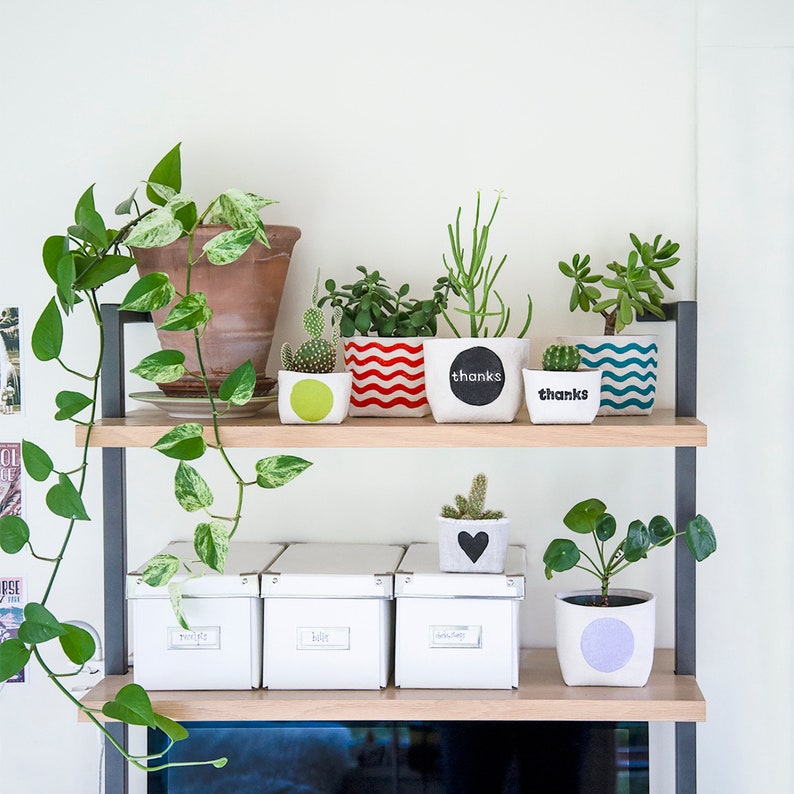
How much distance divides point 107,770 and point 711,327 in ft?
3.43

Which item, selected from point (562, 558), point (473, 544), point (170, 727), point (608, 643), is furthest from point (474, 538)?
point (170, 727)

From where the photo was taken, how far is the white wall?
52.3 inches

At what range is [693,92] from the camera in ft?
4.37

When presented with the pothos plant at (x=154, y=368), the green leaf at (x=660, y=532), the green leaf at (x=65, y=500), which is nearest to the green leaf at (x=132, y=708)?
the pothos plant at (x=154, y=368)

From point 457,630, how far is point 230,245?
1.85 ft

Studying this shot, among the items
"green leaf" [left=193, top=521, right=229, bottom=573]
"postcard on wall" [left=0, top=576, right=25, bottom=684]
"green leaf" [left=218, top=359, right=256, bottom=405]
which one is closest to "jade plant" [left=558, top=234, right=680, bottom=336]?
"green leaf" [left=218, top=359, right=256, bottom=405]

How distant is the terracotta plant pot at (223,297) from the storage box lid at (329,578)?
0.25 m

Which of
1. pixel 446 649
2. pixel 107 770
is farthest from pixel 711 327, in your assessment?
pixel 107 770

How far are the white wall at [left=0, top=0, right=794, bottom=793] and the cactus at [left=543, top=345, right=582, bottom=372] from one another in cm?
20

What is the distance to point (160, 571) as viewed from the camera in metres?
1.13

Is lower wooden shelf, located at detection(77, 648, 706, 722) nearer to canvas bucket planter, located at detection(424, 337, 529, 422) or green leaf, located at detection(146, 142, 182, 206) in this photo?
canvas bucket planter, located at detection(424, 337, 529, 422)

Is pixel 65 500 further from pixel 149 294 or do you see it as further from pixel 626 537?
pixel 626 537

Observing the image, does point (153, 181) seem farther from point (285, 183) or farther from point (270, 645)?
point (270, 645)

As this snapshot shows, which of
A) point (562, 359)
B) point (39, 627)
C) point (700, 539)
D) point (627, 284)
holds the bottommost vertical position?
point (39, 627)
